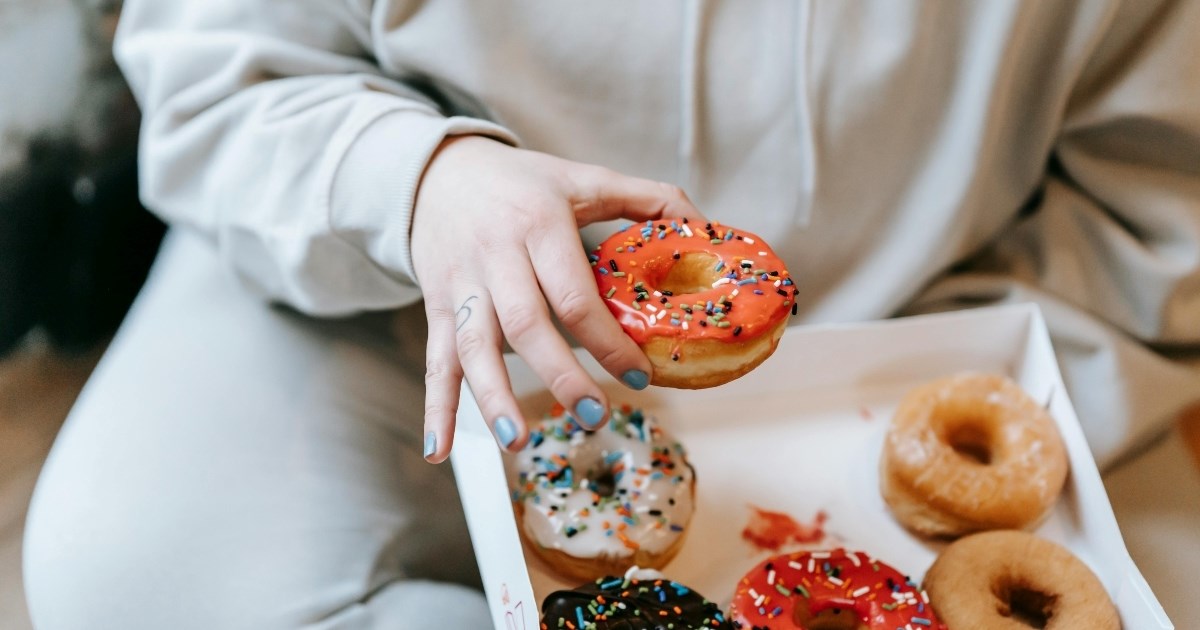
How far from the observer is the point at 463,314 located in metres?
0.74

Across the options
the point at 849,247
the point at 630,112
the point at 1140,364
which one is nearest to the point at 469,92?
the point at 630,112

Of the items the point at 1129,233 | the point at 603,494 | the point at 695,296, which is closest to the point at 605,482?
the point at 603,494

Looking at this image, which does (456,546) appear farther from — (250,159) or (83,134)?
(83,134)

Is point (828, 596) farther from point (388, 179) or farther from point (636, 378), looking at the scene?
point (388, 179)

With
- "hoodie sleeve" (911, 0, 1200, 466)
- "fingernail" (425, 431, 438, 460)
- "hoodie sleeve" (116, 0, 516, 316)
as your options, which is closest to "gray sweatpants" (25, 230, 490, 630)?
"hoodie sleeve" (116, 0, 516, 316)

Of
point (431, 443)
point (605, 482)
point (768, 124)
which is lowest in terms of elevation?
point (605, 482)

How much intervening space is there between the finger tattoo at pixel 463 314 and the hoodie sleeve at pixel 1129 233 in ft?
2.01

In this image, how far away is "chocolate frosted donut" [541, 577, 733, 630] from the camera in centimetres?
82

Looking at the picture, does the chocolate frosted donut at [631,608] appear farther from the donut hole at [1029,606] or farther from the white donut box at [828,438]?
the donut hole at [1029,606]

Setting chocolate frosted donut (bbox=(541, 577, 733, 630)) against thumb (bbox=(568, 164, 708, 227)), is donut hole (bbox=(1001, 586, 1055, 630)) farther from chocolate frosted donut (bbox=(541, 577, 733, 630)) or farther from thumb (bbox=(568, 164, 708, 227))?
thumb (bbox=(568, 164, 708, 227))

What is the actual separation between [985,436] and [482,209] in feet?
1.93

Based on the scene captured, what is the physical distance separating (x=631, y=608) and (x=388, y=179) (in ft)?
1.36

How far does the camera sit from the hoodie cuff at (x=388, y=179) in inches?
34.0

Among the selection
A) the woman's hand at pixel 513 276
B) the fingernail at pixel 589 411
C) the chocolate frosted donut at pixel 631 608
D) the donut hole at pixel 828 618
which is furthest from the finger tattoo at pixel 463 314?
the donut hole at pixel 828 618
